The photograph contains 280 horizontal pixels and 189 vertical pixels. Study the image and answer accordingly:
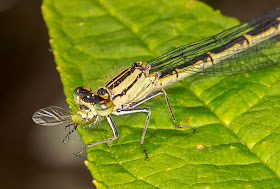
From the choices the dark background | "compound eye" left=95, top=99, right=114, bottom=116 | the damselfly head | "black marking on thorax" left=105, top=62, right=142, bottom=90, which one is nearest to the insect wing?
the damselfly head

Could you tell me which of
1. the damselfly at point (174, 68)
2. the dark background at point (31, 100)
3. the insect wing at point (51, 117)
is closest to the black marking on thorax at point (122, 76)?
the damselfly at point (174, 68)

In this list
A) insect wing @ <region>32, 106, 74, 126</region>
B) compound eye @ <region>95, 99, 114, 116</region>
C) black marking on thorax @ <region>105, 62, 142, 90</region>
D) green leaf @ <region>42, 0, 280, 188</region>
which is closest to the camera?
green leaf @ <region>42, 0, 280, 188</region>

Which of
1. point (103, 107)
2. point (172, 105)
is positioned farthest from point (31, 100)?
point (172, 105)

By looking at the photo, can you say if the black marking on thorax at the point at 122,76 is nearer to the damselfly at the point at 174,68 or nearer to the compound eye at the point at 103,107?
the damselfly at the point at 174,68

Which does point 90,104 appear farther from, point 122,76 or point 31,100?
point 31,100

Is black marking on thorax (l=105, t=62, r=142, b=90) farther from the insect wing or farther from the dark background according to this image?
the dark background

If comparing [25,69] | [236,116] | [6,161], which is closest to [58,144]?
[6,161]

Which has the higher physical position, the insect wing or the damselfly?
the insect wing

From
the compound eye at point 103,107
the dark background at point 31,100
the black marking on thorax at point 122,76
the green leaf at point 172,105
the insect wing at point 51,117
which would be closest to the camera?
the green leaf at point 172,105
